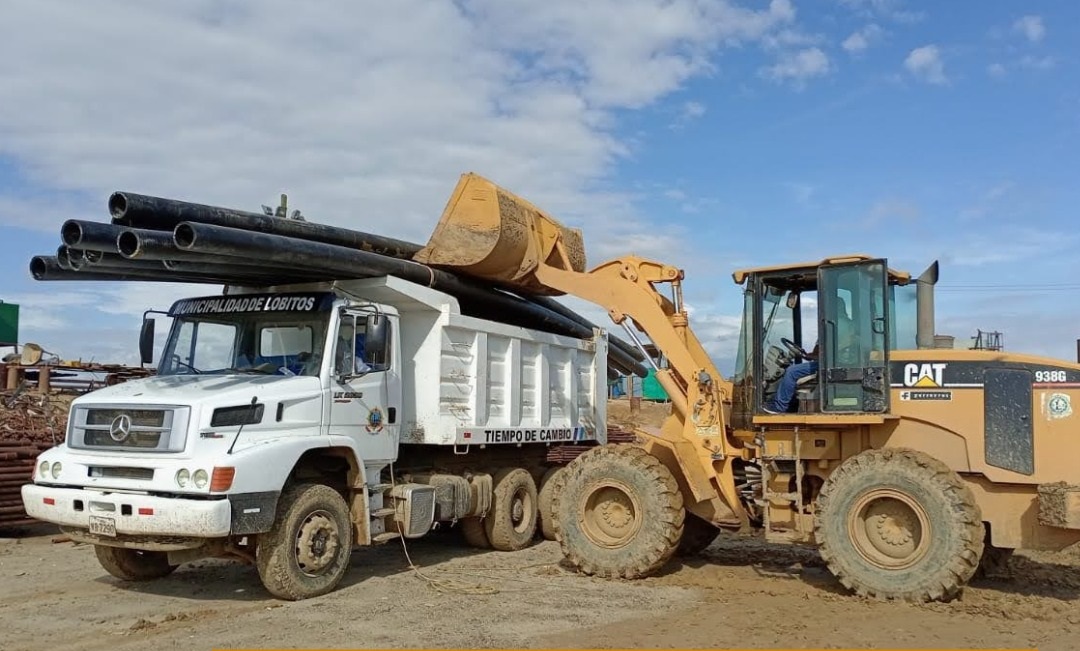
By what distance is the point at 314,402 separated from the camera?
8555mm

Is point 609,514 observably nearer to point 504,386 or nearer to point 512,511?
point 512,511

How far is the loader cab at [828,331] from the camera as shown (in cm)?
877

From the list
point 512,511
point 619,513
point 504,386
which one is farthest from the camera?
point 512,511

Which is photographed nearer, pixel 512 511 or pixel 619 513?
pixel 619 513

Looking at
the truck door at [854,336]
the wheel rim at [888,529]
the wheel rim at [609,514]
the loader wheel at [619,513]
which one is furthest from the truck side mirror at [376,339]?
the wheel rim at [888,529]

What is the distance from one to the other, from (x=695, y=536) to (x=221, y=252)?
19.5ft

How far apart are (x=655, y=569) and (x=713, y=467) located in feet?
3.92

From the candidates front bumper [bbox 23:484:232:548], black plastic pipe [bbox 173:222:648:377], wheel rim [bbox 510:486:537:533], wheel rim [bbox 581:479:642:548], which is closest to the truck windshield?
black plastic pipe [bbox 173:222:648:377]

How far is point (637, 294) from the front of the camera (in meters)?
10.2

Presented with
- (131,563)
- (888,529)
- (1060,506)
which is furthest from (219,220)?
(1060,506)

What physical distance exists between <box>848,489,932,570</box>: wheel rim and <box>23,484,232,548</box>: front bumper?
5.45 metres

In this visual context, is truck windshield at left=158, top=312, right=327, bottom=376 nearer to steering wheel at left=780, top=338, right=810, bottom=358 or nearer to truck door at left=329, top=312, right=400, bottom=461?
truck door at left=329, top=312, right=400, bottom=461

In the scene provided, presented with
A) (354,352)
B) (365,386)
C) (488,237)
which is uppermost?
(488,237)

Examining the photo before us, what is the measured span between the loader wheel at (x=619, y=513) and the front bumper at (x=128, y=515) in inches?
143
